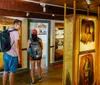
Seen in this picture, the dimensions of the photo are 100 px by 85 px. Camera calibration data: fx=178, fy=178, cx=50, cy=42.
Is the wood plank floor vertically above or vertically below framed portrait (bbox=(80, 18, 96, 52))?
below

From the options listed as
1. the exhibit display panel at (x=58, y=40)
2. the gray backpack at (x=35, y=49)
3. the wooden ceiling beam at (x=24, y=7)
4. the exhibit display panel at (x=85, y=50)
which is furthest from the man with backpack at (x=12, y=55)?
the exhibit display panel at (x=58, y=40)

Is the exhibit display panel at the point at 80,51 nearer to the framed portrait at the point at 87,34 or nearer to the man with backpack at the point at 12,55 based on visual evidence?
the framed portrait at the point at 87,34

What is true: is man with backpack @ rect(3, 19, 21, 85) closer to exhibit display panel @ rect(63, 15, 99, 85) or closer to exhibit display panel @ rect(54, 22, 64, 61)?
exhibit display panel @ rect(63, 15, 99, 85)

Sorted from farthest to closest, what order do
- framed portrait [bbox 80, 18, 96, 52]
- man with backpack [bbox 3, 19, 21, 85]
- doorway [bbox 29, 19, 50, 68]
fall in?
1. doorway [bbox 29, 19, 50, 68]
2. man with backpack [bbox 3, 19, 21, 85]
3. framed portrait [bbox 80, 18, 96, 52]

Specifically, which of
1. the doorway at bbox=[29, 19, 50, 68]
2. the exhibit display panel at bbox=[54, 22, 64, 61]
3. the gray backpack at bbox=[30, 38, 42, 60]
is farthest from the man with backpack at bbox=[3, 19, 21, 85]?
the exhibit display panel at bbox=[54, 22, 64, 61]

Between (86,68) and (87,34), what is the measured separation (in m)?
0.72

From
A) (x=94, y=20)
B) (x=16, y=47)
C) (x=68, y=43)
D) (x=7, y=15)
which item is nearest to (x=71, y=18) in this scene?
(x=68, y=43)

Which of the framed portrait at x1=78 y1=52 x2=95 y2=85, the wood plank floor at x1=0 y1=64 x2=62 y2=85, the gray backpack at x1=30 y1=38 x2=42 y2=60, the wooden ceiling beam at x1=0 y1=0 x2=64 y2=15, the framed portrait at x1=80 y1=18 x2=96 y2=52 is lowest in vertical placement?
the wood plank floor at x1=0 y1=64 x2=62 y2=85

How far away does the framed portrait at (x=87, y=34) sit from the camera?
11.6 feet

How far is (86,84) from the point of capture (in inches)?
→ 151

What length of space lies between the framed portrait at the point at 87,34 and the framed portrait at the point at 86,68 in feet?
0.56

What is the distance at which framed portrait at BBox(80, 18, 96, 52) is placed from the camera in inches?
140

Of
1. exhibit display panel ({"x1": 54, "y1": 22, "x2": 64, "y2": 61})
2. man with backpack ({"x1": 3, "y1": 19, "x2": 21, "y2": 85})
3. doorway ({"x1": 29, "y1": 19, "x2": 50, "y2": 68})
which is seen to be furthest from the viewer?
exhibit display panel ({"x1": 54, "y1": 22, "x2": 64, "y2": 61})

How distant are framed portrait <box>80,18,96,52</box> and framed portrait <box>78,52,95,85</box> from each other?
6.8 inches
